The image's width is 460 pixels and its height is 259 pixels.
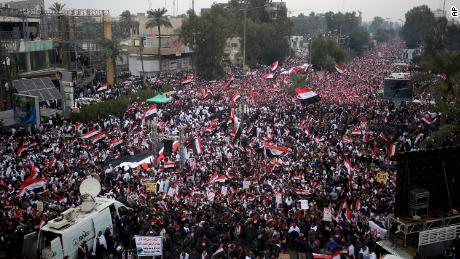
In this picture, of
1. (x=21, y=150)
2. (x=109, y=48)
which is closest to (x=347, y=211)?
(x=21, y=150)

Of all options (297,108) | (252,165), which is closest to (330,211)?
(252,165)

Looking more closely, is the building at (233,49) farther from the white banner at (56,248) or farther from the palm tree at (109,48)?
the white banner at (56,248)

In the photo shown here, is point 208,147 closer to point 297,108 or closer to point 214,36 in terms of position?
point 297,108

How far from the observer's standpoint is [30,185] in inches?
617

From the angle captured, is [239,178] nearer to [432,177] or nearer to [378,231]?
[378,231]

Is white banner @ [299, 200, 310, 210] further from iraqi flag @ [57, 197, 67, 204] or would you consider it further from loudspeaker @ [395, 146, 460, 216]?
iraqi flag @ [57, 197, 67, 204]

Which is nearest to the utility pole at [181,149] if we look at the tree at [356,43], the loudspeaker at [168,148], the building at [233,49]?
the loudspeaker at [168,148]

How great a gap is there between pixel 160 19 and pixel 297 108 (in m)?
27.5

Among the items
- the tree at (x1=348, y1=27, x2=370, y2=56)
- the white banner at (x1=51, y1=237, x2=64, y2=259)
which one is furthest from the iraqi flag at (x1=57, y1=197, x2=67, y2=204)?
the tree at (x1=348, y1=27, x2=370, y2=56)

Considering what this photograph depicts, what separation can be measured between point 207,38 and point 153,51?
8.67 metres

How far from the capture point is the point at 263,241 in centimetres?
1294

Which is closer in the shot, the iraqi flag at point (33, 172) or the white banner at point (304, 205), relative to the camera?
the white banner at point (304, 205)

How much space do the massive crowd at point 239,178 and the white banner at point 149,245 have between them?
1.43ft

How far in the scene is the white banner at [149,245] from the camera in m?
11.8
